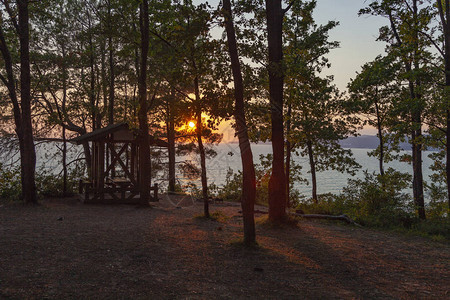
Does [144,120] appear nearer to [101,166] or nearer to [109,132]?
[109,132]

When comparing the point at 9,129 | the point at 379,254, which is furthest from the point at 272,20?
the point at 9,129

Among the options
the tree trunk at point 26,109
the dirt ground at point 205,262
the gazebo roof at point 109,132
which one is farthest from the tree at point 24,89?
the dirt ground at point 205,262

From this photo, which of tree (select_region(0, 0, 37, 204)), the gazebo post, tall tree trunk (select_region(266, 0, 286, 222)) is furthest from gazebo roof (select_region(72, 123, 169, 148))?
tall tree trunk (select_region(266, 0, 286, 222))

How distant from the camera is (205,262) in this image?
6.92 m

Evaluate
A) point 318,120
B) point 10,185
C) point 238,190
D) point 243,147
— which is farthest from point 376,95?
point 10,185

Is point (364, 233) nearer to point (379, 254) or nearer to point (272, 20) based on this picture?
point (379, 254)

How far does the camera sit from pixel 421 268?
715 centimetres

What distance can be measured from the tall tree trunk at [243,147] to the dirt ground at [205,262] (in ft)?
2.26

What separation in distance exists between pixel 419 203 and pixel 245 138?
535 inches

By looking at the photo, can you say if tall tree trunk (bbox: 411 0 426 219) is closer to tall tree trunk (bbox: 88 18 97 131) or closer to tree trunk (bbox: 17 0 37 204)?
tree trunk (bbox: 17 0 37 204)

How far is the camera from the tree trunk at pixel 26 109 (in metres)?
14.1

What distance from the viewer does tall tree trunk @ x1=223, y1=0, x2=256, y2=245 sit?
323 inches

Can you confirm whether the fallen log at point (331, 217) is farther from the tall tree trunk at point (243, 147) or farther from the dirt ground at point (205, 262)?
the tall tree trunk at point (243, 147)

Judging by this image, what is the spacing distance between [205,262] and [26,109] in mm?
12167
